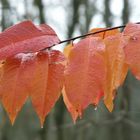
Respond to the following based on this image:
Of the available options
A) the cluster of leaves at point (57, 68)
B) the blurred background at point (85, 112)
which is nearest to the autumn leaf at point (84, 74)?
the cluster of leaves at point (57, 68)

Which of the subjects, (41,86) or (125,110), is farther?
(125,110)

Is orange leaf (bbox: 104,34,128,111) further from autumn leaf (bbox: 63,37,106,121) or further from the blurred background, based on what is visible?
the blurred background

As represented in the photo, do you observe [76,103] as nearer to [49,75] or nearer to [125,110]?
[49,75]

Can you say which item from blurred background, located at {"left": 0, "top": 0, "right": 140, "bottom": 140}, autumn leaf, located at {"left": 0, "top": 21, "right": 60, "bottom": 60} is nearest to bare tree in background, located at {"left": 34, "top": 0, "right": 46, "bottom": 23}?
blurred background, located at {"left": 0, "top": 0, "right": 140, "bottom": 140}

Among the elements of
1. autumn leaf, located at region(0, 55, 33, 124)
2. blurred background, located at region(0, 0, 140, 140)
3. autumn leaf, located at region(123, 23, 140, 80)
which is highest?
autumn leaf, located at region(123, 23, 140, 80)

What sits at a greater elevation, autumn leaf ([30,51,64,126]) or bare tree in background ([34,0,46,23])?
autumn leaf ([30,51,64,126])

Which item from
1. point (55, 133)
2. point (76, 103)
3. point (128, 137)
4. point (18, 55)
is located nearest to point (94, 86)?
point (76, 103)

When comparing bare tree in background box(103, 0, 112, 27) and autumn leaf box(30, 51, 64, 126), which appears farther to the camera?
bare tree in background box(103, 0, 112, 27)
